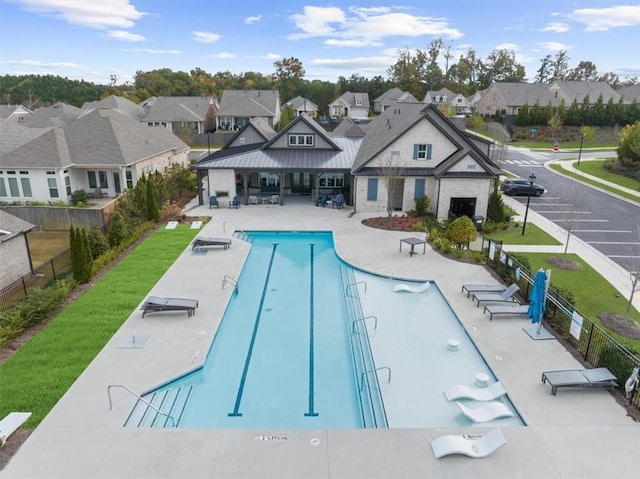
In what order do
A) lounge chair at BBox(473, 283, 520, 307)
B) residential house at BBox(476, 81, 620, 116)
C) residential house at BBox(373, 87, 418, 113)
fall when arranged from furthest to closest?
residential house at BBox(373, 87, 418, 113), residential house at BBox(476, 81, 620, 116), lounge chair at BBox(473, 283, 520, 307)

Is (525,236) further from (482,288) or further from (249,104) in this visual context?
(249,104)

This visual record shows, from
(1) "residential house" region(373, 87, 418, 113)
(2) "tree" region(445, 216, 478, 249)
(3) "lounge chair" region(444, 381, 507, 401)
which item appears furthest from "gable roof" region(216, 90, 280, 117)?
(3) "lounge chair" region(444, 381, 507, 401)

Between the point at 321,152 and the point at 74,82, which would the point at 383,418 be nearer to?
the point at 321,152

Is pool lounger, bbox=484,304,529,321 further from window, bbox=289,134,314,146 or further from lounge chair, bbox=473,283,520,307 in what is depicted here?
window, bbox=289,134,314,146

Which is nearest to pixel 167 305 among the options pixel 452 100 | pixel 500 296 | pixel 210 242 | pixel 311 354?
pixel 311 354

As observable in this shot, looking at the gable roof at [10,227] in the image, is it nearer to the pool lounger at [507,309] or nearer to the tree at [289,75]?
the pool lounger at [507,309]

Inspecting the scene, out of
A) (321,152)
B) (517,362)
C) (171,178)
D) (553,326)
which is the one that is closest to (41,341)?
(517,362)
